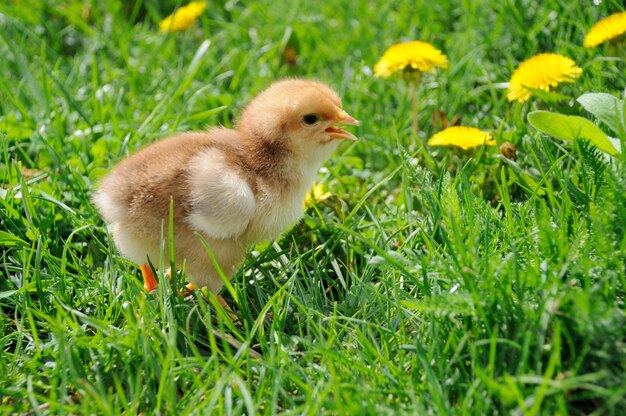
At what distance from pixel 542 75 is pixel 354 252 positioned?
113cm

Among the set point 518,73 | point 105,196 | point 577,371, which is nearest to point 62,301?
point 105,196

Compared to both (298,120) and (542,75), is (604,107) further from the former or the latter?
(298,120)

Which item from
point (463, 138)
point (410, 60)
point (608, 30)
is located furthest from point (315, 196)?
point (608, 30)

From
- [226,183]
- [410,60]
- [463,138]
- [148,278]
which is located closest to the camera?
[226,183]

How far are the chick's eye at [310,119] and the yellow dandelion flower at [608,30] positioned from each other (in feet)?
4.39

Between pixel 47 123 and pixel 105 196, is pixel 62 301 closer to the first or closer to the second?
pixel 105 196

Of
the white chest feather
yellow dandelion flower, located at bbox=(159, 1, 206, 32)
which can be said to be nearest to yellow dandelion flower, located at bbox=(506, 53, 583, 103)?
the white chest feather

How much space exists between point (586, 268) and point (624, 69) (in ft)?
5.23

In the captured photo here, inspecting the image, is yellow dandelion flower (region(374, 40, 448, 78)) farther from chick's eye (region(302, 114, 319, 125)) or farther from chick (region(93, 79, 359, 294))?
chick's eye (region(302, 114, 319, 125))

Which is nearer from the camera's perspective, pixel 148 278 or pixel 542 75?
pixel 148 278

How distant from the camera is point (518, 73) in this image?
311 cm

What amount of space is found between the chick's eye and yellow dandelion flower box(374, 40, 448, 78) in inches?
28.7

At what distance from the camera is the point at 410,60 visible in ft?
10.8

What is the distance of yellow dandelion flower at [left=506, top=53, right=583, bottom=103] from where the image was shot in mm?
3033
